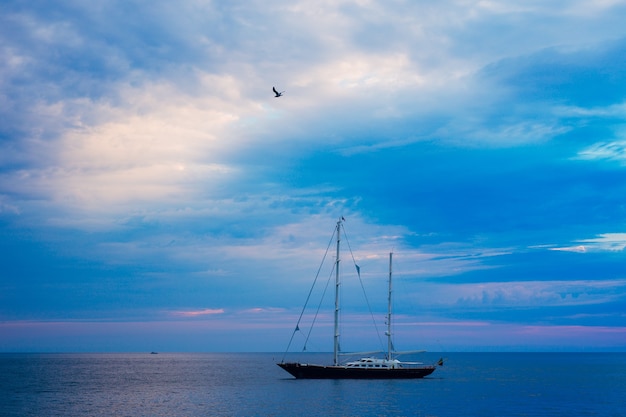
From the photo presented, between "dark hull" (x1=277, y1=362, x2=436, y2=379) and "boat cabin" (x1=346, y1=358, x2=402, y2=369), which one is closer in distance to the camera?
"dark hull" (x1=277, y1=362, x2=436, y2=379)

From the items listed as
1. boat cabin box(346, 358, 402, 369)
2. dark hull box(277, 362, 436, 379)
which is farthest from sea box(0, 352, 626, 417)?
boat cabin box(346, 358, 402, 369)

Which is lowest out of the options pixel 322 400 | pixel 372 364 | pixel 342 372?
pixel 322 400

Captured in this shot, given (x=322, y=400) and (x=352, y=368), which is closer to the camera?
(x=322, y=400)

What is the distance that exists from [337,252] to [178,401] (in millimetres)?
36924

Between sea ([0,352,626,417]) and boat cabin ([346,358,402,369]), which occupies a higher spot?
boat cabin ([346,358,402,369])

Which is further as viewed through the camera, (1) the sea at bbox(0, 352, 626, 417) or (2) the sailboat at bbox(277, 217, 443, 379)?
(2) the sailboat at bbox(277, 217, 443, 379)

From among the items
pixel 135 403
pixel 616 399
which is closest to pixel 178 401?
pixel 135 403

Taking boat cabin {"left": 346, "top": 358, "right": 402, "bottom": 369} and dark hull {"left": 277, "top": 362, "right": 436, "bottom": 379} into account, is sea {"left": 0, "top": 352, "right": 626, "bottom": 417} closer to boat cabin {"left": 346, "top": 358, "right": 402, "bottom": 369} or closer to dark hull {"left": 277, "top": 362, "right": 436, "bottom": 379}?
dark hull {"left": 277, "top": 362, "right": 436, "bottom": 379}

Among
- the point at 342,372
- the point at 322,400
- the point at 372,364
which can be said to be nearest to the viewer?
the point at 322,400

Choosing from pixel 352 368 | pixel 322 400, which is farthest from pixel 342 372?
pixel 322 400

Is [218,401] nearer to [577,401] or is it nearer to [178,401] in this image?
[178,401]

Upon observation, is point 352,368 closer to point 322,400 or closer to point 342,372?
point 342,372

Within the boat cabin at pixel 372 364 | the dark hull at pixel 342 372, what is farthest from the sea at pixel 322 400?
the boat cabin at pixel 372 364

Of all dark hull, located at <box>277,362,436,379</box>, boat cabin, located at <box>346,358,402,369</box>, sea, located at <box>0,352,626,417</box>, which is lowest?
sea, located at <box>0,352,626,417</box>
